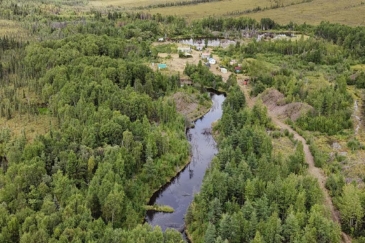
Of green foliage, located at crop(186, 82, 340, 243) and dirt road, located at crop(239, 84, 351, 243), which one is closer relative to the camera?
green foliage, located at crop(186, 82, 340, 243)

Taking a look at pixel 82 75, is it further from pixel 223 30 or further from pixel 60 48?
pixel 223 30

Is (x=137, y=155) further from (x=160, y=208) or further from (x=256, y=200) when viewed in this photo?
(x=256, y=200)

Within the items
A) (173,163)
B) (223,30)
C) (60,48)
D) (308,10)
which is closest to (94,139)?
(173,163)

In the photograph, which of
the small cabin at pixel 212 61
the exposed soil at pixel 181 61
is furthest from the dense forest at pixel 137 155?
the small cabin at pixel 212 61

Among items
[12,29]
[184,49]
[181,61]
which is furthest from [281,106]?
[12,29]

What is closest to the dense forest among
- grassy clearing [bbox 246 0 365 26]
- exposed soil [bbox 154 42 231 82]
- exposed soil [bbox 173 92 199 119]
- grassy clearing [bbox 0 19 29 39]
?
exposed soil [bbox 173 92 199 119]

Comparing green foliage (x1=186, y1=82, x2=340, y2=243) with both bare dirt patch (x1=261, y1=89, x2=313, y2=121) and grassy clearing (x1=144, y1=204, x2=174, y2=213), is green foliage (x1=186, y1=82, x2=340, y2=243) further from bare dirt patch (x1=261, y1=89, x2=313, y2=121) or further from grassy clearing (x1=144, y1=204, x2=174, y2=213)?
bare dirt patch (x1=261, y1=89, x2=313, y2=121)

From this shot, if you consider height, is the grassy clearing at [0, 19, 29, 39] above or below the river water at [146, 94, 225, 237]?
above
